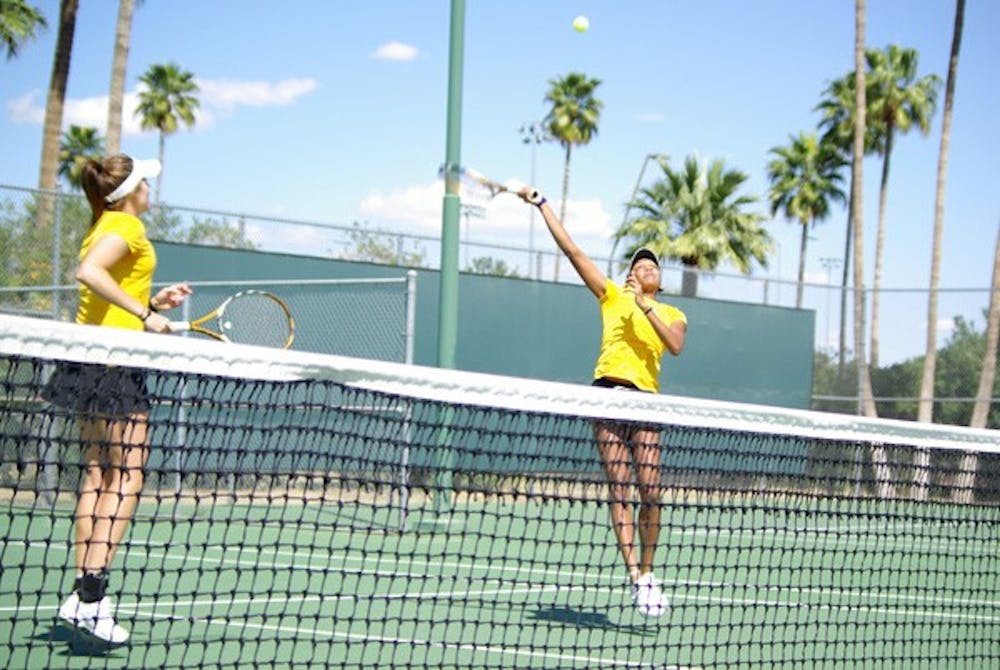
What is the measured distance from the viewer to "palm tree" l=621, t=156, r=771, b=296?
28.0m

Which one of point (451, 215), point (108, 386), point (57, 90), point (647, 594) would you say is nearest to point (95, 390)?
point (108, 386)

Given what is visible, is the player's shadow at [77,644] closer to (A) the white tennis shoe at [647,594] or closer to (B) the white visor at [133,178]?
(B) the white visor at [133,178]

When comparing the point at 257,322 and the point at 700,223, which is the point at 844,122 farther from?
the point at 257,322

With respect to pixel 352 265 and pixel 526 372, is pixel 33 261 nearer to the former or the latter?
pixel 352 265

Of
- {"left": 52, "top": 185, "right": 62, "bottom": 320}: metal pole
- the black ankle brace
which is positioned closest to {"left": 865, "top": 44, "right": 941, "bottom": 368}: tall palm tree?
{"left": 52, "top": 185, "right": 62, "bottom": 320}: metal pole

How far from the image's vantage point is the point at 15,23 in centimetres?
2286

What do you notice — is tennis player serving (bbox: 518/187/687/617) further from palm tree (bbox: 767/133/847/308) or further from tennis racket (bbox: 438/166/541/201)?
palm tree (bbox: 767/133/847/308)

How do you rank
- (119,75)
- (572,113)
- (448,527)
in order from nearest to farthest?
(448,527), (119,75), (572,113)

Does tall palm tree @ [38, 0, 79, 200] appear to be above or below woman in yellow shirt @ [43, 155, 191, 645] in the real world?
above

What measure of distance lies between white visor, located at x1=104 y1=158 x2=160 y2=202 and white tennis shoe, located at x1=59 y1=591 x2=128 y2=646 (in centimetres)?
144

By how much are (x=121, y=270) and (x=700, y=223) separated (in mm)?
24136

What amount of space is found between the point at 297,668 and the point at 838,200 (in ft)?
117

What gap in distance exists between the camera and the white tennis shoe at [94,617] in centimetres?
466

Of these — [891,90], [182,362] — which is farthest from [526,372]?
[891,90]
